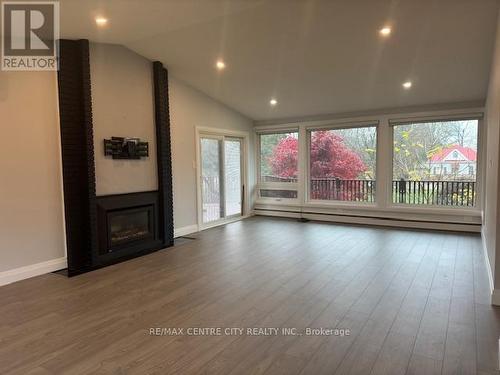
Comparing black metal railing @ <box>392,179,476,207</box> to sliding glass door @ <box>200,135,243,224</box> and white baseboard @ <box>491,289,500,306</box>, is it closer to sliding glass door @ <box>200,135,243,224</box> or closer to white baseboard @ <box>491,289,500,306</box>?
sliding glass door @ <box>200,135,243,224</box>

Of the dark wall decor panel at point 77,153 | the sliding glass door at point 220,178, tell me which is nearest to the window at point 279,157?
the sliding glass door at point 220,178

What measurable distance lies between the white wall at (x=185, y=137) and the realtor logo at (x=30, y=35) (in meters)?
1.89

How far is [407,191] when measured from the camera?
20.4ft

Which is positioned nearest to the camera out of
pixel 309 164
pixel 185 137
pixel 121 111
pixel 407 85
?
pixel 121 111

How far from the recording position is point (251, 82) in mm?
5523

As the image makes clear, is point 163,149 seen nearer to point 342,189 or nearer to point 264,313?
point 264,313

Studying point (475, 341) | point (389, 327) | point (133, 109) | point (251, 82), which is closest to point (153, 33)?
point (133, 109)

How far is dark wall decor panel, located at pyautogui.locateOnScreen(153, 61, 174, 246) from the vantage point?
16.1 ft

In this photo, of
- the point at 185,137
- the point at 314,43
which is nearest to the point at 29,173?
the point at 185,137

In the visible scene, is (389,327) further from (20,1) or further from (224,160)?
(224,160)

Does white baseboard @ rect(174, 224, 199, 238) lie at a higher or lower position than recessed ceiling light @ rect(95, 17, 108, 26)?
lower

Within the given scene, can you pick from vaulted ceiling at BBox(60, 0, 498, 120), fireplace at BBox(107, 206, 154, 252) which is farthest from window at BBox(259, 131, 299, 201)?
fireplace at BBox(107, 206, 154, 252)

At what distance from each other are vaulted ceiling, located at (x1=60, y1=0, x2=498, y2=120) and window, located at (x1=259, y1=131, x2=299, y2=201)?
5.27 ft

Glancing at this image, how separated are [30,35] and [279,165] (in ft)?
16.8
